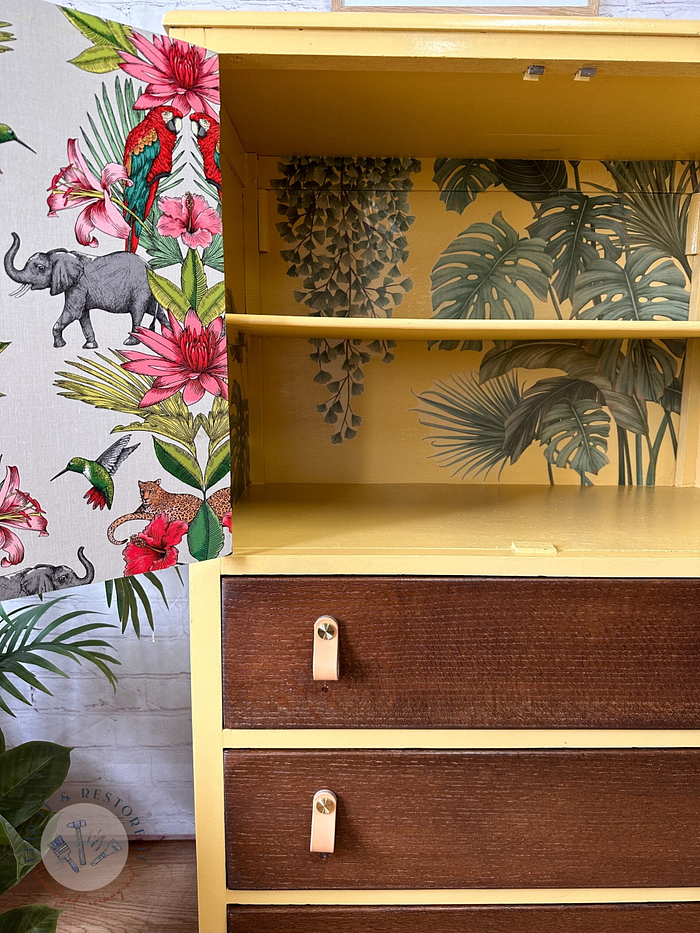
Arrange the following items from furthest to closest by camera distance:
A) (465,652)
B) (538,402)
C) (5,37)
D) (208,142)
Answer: (538,402) < (465,652) < (208,142) < (5,37)

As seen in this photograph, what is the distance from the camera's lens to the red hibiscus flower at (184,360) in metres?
0.81

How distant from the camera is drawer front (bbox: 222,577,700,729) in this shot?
0.90m

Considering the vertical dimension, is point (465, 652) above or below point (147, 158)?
below

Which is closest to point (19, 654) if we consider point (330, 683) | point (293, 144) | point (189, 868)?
point (330, 683)

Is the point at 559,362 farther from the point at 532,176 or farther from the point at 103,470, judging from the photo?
the point at 103,470

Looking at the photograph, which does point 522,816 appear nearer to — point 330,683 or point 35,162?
point 330,683

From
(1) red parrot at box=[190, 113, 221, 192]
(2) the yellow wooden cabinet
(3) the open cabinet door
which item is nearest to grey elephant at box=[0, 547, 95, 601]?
(3) the open cabinet door

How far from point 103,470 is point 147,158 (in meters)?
0.36

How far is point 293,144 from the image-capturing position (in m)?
1.25

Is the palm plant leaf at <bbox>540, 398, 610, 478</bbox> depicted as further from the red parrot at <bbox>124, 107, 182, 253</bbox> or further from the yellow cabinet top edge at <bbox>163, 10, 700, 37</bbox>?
the red parrot at <bbox>124, 107, 182, 253</bbox>

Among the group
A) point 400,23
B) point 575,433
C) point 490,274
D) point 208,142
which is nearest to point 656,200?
point 490,274

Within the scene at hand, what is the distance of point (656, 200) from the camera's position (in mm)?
1361

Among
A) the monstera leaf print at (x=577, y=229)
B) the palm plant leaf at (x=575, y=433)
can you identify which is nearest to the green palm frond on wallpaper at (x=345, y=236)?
the monstera leaf print at (x=577, y=229)

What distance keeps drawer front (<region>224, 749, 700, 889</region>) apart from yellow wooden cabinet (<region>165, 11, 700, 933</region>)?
3.4 inches
